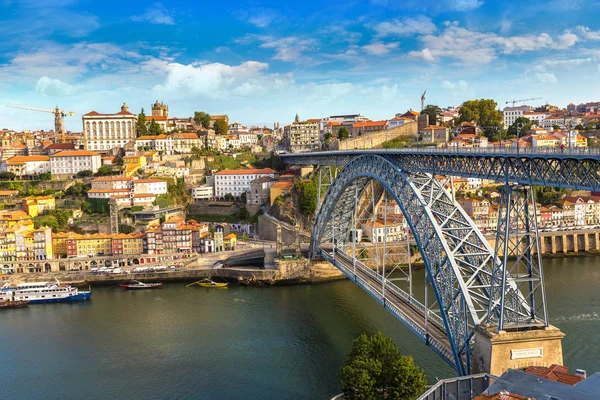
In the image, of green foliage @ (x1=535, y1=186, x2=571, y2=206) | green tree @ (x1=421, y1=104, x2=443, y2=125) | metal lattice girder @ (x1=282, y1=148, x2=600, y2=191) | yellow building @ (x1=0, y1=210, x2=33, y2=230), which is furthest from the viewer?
green tree @ (x1=421, y1=104, x2=443, y2=125)

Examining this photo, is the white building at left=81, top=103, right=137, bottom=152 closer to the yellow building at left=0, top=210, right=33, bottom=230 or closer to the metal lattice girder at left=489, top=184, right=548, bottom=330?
the yellow building at left=0, top=210, right=33, bottom=230

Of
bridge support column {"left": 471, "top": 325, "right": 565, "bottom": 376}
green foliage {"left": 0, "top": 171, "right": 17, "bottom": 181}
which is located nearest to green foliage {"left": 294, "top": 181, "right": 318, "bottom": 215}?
bridge support column {"left": 471, "top": 325, "right": 565, "bottom": 376}

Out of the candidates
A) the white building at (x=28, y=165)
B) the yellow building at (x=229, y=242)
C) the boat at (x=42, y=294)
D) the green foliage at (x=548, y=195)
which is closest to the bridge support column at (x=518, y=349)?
the boat at (x=42, y=294)

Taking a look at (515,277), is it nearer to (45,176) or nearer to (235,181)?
(235,181)

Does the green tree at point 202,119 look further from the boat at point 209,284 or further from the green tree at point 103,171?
the boat at point 209,284

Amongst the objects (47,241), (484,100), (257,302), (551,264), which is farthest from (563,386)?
(484,100)

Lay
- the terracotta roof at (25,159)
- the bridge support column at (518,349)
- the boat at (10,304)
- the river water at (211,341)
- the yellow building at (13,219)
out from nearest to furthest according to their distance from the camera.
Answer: the bridge support column at (518,349) → the river water at (211,341) → the boat at (10,304) → the yellow building at (13,219) → the terracotta roof at (25,159)

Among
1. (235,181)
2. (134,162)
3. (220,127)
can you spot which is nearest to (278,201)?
(235,181)
